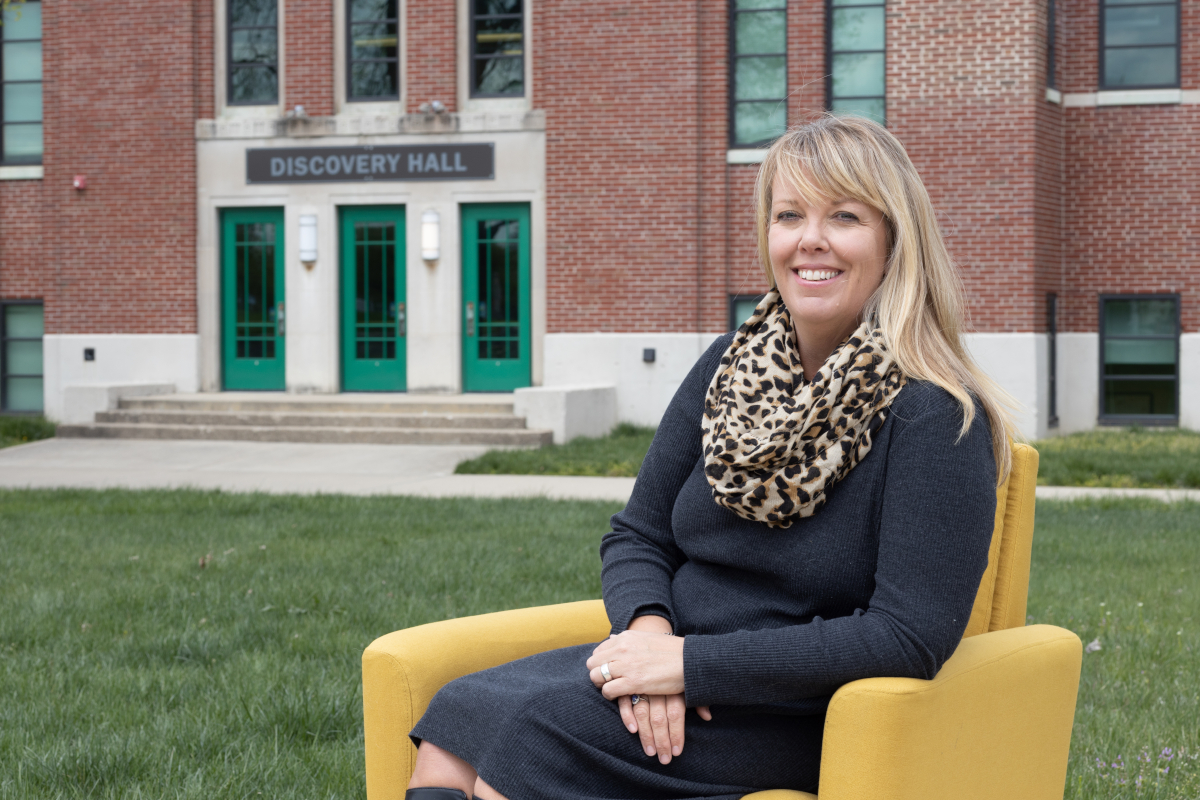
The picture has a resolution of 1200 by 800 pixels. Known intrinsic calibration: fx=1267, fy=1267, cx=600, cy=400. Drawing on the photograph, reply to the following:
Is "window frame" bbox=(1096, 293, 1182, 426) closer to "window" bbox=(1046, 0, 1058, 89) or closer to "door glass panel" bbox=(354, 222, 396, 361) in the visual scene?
"window" bbox=(1046, 0, 1058, 89)

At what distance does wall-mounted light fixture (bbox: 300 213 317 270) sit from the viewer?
16.9 meters

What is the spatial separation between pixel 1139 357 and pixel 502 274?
27.2 ft

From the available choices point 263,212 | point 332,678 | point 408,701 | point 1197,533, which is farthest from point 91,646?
point 263,212

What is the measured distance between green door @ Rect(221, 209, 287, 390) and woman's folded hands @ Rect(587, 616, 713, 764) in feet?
50.7

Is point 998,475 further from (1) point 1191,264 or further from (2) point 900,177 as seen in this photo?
(1) point 1191,264

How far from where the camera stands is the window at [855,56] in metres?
15.6

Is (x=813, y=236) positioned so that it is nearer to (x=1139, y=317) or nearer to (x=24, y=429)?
(x=1139, y=317)

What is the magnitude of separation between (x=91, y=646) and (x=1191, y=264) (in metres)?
14.5

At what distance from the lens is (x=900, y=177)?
2.54 m

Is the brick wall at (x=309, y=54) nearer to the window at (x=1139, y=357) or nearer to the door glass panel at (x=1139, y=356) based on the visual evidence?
the window at (x=1139, y=357)

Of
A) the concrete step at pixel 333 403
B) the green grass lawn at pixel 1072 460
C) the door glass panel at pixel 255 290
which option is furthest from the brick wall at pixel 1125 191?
the door glass panel at pixel 255 290

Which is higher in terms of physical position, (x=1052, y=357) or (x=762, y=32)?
(x=762, y=32)

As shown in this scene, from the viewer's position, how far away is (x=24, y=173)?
1809cm

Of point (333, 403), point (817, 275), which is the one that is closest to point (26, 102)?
point (333, 403)
